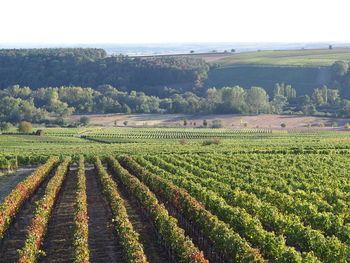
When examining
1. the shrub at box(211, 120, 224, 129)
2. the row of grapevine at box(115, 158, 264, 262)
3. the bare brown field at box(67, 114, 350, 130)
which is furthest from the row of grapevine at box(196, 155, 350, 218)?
the shrub at box(211, 120, 224, 129)

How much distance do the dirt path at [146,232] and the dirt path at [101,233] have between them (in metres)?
1.69

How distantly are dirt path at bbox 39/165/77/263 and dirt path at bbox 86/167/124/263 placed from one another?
1.41 metres

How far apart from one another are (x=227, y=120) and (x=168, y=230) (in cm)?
12937

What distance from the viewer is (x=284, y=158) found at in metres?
59.7

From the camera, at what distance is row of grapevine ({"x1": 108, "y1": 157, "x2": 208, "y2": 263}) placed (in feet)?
73.7

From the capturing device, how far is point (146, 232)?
30.9 m

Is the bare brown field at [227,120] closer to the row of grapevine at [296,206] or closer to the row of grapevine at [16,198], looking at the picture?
the row of grapevine at [16,198]

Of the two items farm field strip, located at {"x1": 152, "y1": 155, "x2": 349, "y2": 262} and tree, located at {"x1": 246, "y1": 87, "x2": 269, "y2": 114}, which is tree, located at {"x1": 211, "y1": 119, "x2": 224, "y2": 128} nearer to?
tree, located at {"x1": 246, "y1": 87, "x2": 269, "y2": 114}

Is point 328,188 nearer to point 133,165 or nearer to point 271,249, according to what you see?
point 271,249

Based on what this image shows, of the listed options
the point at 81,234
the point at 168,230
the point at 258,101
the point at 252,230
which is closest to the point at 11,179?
the point at 81,234

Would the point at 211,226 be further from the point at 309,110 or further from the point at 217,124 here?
the point at 309,110

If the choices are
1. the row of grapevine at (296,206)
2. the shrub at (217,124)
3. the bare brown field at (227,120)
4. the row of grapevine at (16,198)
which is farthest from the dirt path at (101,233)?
the bare brown field at (227,120)

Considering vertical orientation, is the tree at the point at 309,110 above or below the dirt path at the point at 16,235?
below

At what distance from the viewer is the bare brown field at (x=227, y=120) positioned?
14075 cm
